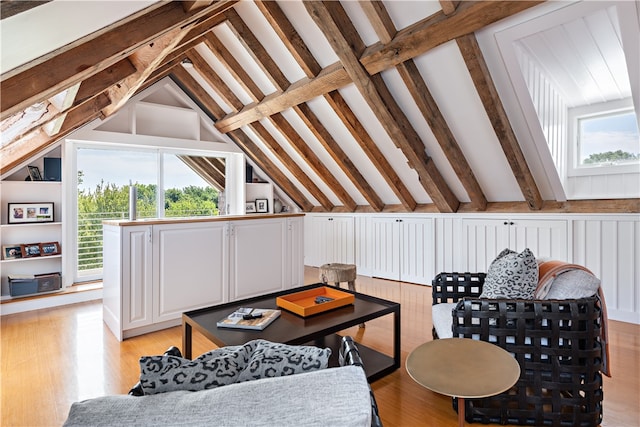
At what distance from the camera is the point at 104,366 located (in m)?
2.42

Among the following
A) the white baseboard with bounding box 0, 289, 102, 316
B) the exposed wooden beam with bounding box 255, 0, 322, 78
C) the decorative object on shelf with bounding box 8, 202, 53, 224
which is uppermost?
the exposed wooden beam with bounding box 255, 0, 322, 78

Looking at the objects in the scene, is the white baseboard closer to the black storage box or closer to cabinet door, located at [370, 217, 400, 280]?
the black storage box

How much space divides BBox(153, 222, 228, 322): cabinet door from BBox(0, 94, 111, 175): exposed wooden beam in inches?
54.9

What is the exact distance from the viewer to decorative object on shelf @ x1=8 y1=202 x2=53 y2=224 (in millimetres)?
3894

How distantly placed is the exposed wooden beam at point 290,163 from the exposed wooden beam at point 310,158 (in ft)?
1.05

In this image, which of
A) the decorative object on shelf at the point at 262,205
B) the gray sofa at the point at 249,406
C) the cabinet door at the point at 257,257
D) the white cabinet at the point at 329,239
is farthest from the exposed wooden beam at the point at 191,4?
the decorative object on shelf at the point at 262,205

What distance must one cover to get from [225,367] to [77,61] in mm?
1654

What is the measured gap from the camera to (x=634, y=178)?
3.26 m

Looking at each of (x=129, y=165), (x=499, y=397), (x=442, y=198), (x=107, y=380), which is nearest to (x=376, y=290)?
(x=442, y=198)

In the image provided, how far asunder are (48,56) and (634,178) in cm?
453

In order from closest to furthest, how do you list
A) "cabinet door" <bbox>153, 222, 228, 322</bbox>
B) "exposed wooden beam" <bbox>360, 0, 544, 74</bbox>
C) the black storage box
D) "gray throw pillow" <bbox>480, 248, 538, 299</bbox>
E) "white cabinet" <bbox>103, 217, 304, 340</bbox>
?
"gray throw pillow" <bbox>480, 248, 538, 299</bbox> < "exposed wooden beam" <bbox>360, 0, 544, 74</bbox> < "white cabinet" <bbox>103, 217, 304, 340</bbox> < "cabinet door" <bbox>153, 222, 228, 322</bbox> < the black storage box

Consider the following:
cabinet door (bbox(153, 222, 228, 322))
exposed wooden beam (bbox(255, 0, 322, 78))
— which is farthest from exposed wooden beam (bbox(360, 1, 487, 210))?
cabinet door (bbox(153, 222, 228, 322))

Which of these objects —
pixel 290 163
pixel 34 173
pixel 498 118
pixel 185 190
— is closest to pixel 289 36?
pixel 498 118

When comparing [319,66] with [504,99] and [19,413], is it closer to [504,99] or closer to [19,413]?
[504,99]
